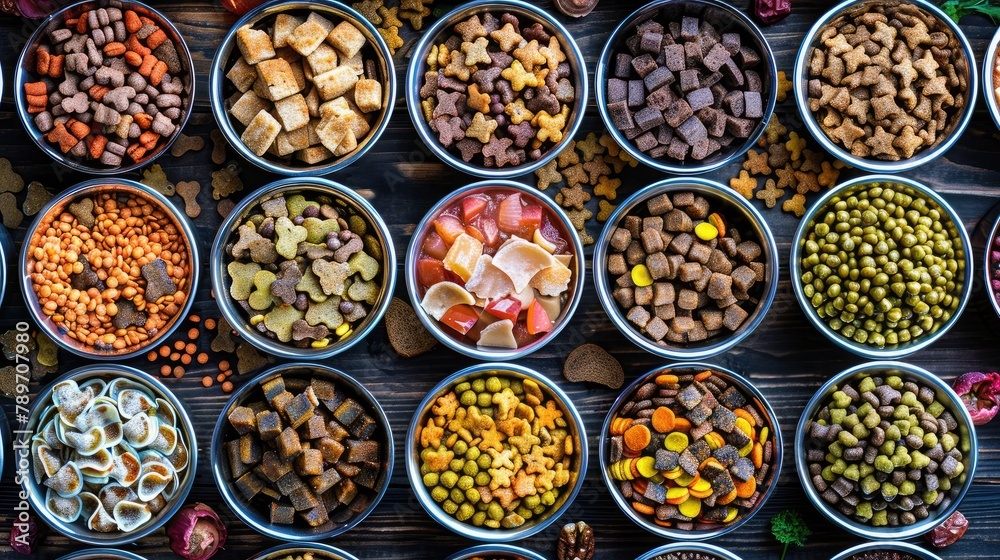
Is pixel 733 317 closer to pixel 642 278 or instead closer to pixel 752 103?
pixel 642 278

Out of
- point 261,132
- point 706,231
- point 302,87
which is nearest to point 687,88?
point 706,231

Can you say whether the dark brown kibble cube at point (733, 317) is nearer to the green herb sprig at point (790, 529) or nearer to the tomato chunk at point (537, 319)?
the tomato chunk at point (537, 319)

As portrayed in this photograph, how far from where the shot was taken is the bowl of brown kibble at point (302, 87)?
239 centimetres

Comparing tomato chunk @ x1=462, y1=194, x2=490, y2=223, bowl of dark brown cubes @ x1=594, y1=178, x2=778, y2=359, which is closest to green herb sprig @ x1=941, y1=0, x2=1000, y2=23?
bowl of dark brown cubes @ x1=594, y1=178, x2=778, y2=359

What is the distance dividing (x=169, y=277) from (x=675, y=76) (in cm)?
190

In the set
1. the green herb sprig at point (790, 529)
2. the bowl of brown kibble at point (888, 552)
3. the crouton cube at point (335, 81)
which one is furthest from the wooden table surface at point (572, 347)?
the crouton cube at point (335, 81)

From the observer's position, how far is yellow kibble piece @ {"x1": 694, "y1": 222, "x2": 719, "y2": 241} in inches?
97.7

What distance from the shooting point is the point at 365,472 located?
8.12ft

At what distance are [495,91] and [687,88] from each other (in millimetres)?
668

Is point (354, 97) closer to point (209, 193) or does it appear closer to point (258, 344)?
point (209, 193)

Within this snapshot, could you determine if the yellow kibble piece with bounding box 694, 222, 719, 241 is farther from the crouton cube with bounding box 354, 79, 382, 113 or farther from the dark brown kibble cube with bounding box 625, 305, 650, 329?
the crouton cube with bounding box 354, 79, 382, 113

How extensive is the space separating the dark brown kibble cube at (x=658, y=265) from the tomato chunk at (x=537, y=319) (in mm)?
400

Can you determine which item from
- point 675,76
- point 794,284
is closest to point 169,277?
point 675,76

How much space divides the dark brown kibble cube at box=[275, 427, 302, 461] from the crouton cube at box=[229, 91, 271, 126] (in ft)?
3.50
